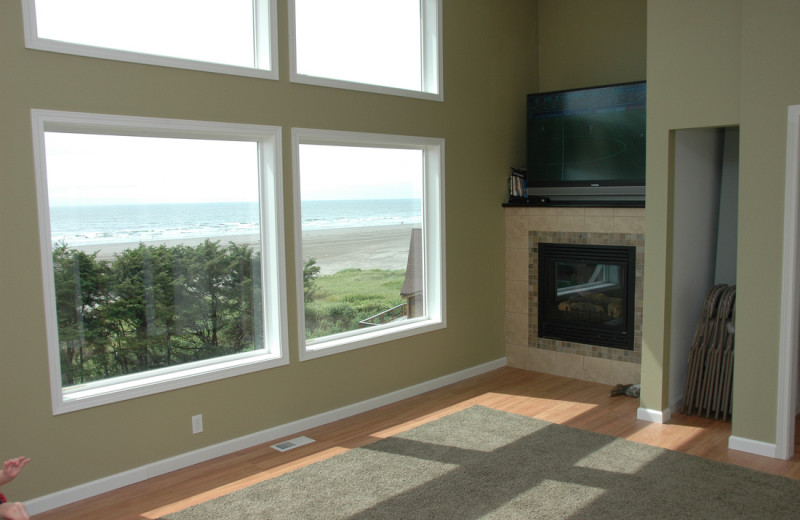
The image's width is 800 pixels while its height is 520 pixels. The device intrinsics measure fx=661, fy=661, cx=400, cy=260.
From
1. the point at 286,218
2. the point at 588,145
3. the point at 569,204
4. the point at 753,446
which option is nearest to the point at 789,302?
the point at 753,446

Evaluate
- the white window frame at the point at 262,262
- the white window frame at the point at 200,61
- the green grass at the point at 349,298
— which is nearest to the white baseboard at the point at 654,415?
the green grass at the point at 349,298

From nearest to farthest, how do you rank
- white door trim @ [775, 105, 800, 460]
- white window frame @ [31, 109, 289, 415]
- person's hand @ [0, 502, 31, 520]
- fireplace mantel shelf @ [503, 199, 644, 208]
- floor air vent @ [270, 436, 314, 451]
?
person's hand @ [0, 502, 31, 520] < white window frame @ [31, 109, 289, 415] < white door trim @ [775, 105, 800, 460] < floor air vent @ [270, 436, 314, 451] < fireplace mantel shelf @ [503, 199, 644, 208]

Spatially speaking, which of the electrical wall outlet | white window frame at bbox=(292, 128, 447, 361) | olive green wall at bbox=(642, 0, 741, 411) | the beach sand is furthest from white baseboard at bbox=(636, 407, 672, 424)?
the electrical wall outlet

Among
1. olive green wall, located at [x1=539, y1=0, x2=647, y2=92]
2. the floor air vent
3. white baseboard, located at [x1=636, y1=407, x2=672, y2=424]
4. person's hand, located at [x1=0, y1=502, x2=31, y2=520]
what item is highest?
olive green wall, located at [x1=539, y1=0, x2=647, y2=92]

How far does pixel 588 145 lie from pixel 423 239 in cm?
163

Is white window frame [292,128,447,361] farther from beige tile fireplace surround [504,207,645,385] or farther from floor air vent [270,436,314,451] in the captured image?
beige tile fireplace surround [504,207,645,385]

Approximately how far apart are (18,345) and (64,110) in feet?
4.01

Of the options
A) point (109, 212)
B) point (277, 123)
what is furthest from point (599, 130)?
point (109, 212)

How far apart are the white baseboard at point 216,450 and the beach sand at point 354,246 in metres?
1.02

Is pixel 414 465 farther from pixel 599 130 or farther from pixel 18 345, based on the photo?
pixel 599 130

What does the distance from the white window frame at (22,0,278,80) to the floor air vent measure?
7.80 ft

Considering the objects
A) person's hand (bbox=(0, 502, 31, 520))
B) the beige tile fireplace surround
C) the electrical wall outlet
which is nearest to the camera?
person's hand (bbox=(0, 502, 31, 520))

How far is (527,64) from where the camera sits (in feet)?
20.5

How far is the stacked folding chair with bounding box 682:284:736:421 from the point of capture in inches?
180
